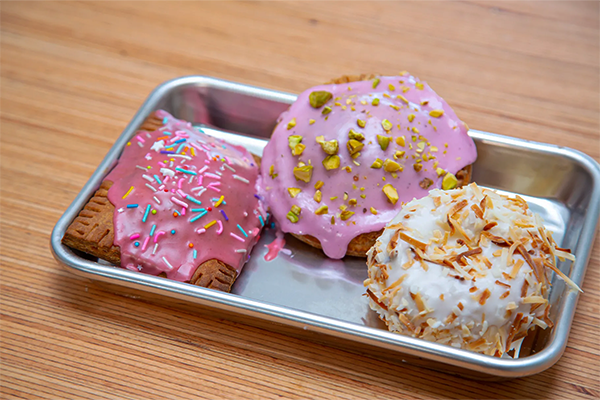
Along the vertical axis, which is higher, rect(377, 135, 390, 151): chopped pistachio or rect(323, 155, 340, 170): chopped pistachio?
rect(377, 135, 390, 151): chopped pistachio

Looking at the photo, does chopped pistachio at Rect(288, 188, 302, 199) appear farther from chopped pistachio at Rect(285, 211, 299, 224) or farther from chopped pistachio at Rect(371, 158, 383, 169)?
chopped pistachio at Rect(371, 158, 383, 169)

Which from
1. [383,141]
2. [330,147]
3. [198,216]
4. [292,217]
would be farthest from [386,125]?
[198,216]

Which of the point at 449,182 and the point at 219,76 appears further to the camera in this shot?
the point at 219,76

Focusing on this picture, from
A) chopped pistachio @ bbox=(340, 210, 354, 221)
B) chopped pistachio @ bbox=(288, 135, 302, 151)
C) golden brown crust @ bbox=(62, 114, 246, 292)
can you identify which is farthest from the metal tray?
chopped pistachio @ bbox=(288, 135, 302, 151)

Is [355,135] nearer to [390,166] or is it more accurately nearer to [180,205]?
[390,166]

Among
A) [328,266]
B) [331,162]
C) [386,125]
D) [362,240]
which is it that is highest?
[386,125]

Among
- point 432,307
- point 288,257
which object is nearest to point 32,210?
A: point 288,257
